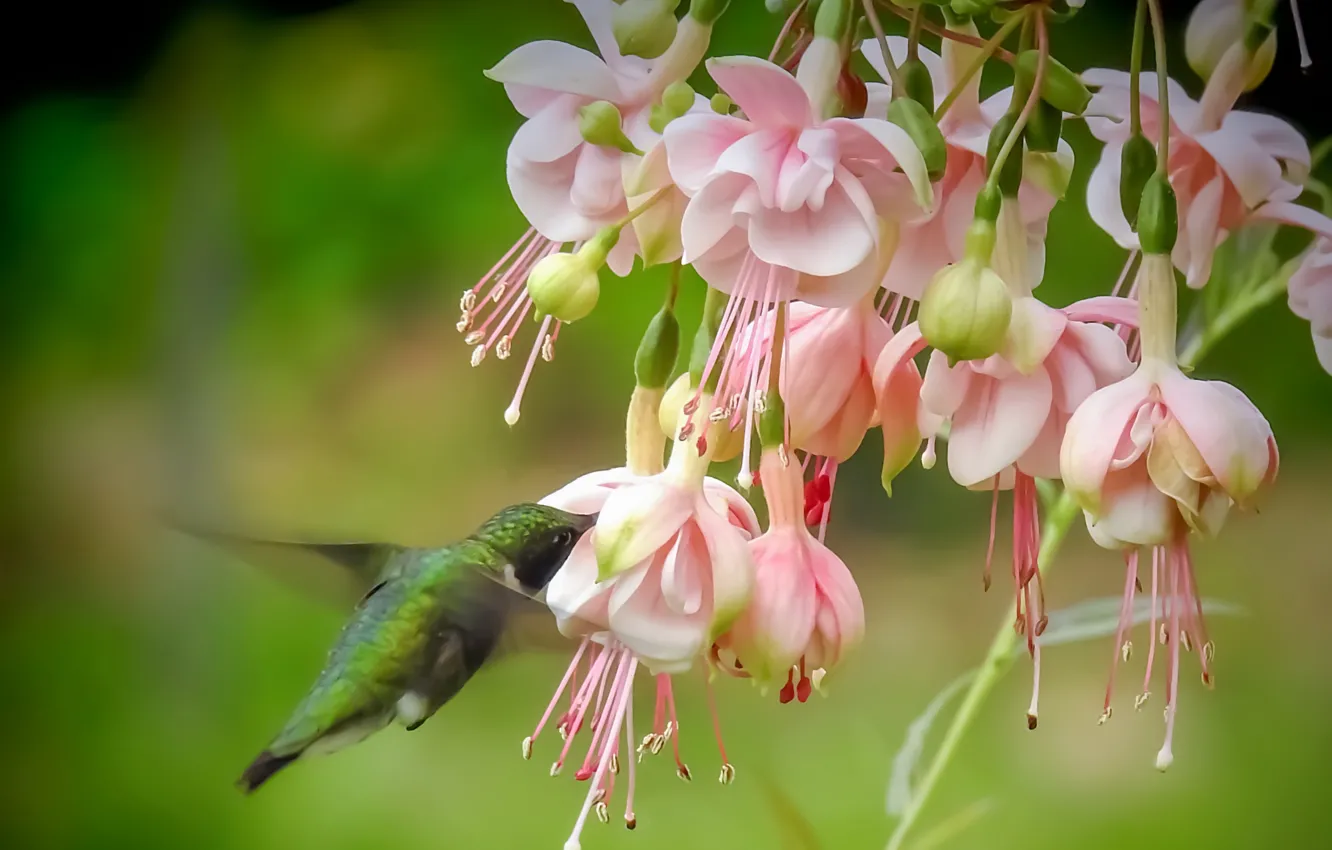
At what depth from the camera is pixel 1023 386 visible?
1.35ft

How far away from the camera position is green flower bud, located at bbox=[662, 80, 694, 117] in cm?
43

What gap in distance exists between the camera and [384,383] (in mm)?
910

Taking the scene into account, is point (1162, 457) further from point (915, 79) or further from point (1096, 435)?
point (915, 79)

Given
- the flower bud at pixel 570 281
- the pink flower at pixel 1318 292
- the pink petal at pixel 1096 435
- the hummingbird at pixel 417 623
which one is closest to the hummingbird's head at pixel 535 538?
the hummingbird at pixel 417 623

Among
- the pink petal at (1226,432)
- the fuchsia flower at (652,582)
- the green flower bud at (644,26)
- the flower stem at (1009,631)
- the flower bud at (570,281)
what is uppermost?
the green flower bud at (644,26)

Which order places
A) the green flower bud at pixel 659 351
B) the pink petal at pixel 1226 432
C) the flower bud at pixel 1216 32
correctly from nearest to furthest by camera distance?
the pink petal at pixel 1226 432 → the green flower bud at pixel 659 351 → the flower bud at pixel 1216 32

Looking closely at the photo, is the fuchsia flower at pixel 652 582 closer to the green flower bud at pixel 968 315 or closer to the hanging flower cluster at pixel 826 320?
the hanging flower cluster at pixel 826 320

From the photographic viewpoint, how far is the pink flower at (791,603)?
427 mm

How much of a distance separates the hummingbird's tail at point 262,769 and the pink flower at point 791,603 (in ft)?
1.67

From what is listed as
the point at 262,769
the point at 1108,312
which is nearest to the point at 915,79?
the point at 1108,312

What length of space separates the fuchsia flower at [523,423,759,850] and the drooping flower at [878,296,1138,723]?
0.32 ft

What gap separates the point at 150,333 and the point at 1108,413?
33.1 inches

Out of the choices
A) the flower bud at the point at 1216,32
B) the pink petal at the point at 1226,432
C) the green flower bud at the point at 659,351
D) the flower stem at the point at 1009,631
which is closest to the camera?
the pink petal at the point at 1226,432

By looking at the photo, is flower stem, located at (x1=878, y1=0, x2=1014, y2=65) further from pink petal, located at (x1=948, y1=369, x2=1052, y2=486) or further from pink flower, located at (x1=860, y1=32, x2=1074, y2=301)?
pink petal, located at (x1=948, y1=369, x2=1052, y2=486)
